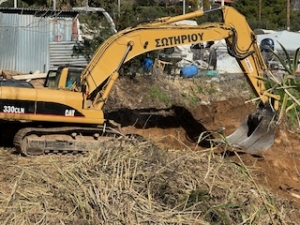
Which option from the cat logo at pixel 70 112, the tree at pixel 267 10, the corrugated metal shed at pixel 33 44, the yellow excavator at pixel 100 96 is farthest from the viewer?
the tree at pixel 267 10

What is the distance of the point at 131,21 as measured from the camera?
60.5 ft

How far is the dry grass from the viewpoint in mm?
5188

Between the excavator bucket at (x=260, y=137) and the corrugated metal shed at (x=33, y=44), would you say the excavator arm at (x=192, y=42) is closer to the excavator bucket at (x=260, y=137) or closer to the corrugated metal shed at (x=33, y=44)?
the excavator bucket at (x=260, y=137)

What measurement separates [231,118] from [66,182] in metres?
10.6

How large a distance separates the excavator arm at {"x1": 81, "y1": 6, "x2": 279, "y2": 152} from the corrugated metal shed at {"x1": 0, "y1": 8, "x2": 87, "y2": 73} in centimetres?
1234

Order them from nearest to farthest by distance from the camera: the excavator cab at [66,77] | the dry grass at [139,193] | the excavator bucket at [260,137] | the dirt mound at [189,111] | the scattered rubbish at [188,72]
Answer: the dry grass at [139,193] → the excavator bucket at [260,137] → the excavator cab at [66,77] → the dirt mound at [189,111] → the scattered rubbish at [188,72]

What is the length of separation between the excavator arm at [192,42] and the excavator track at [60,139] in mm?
489

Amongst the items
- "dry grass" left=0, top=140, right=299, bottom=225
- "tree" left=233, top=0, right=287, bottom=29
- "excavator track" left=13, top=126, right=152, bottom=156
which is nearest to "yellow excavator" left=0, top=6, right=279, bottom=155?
"excavator track" left=13, top=126, right=152, bottom=156

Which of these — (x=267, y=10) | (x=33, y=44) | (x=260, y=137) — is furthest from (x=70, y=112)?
(x=267, y=10)

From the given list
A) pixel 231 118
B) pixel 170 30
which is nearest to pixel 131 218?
pixel 170 30

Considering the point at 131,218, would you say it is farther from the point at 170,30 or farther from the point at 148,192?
the point at 170,30

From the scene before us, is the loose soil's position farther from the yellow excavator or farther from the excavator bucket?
the yellow excavator

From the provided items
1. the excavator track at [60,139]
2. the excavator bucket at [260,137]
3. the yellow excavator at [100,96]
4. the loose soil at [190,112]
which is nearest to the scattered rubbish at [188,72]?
the loose soil at [190,112]

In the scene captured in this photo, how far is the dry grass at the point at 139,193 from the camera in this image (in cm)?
519
